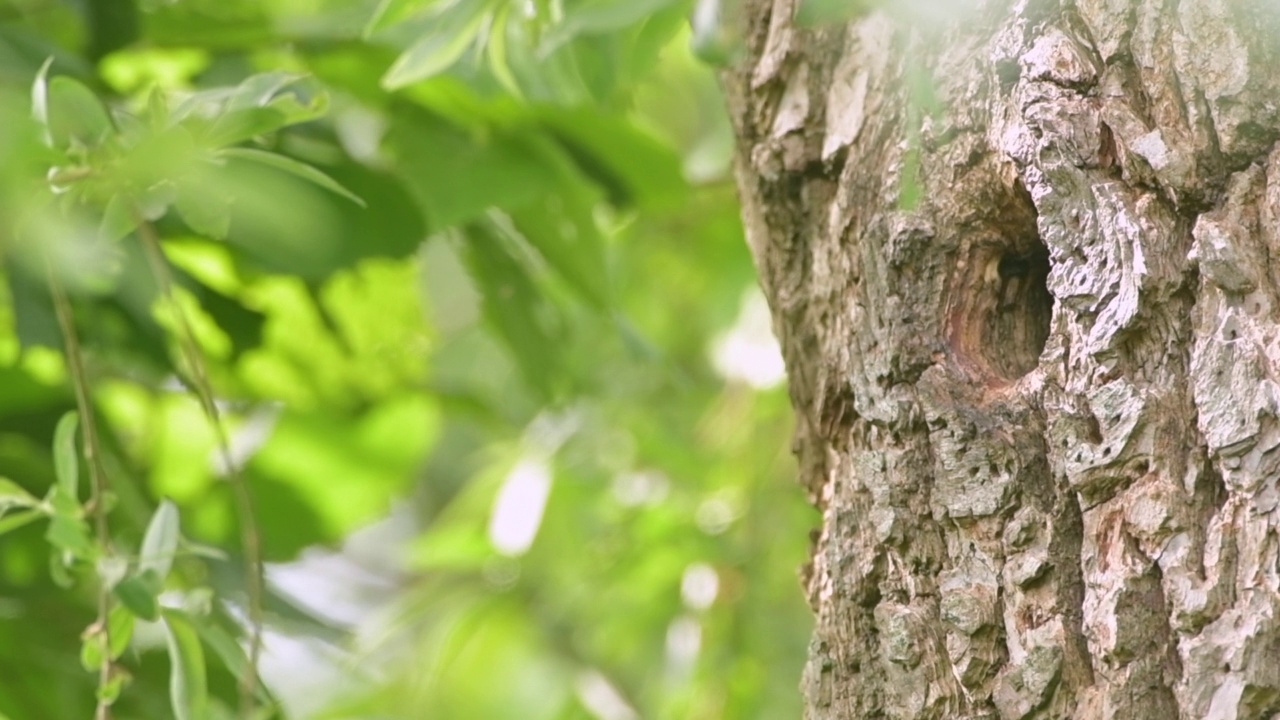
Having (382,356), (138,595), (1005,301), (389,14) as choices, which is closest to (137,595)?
(138,595)

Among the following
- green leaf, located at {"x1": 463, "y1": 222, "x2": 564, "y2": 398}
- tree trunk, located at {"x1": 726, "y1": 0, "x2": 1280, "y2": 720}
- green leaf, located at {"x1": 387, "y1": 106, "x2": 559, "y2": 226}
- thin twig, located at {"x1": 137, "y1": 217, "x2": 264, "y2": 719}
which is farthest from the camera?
green leaf, located at {"x1": 463, "y1": 222, "x2": 564, "y2": 398}

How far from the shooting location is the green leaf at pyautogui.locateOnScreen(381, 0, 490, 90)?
0.69 m

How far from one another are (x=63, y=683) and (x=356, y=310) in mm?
400

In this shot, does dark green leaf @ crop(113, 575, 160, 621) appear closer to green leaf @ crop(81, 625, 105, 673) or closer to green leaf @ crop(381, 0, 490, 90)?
green leaf @ crop(81, 625, 105, 673)

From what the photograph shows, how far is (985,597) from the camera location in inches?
20.9

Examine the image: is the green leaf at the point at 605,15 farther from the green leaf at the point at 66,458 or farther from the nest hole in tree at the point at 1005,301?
the green leaf at the point at 66,458

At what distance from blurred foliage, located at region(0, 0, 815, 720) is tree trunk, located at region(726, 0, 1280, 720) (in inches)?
6.0

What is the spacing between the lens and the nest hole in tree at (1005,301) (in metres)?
0.57

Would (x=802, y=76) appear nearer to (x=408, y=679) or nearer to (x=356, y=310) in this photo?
(x=356, y=310)

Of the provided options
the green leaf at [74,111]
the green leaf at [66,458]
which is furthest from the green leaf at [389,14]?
the green leaf at [66,458]

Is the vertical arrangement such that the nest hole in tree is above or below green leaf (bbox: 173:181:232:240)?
below

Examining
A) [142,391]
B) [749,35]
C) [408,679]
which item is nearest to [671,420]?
[408,679]

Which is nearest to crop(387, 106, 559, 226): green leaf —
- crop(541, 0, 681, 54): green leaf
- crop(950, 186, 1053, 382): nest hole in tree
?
crop(541, 0, 681, 54): green leaf

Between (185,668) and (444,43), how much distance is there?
324 mm
